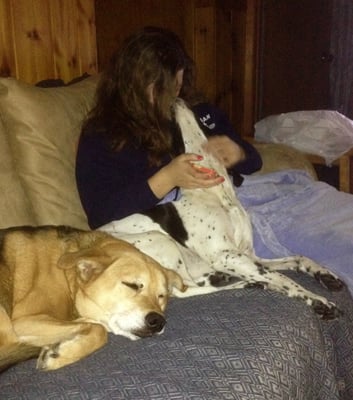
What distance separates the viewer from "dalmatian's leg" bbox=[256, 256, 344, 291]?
225 cm

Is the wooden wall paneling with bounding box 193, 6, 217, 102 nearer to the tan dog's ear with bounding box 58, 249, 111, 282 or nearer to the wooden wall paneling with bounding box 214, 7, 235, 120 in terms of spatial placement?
the wooden wall paneling with bounding box 214, 7, 235, 120

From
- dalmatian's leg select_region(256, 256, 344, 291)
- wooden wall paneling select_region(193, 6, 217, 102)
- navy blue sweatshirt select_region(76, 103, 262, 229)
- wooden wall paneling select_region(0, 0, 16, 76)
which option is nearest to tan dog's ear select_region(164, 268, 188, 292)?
navy blue sweatshirt select_region(76, 103, 262, 229)

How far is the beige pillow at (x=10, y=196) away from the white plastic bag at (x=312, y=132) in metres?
1.98

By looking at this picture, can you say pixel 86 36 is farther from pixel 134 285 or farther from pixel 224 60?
pixel 224 60

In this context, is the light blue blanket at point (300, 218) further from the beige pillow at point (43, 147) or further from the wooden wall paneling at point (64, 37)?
the wooden wall paneling at point (64, 37)

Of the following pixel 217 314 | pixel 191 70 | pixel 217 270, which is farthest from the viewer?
pixel 191 70

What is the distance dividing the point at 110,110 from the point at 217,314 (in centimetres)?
111

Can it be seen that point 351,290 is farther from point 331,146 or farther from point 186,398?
point 331,146

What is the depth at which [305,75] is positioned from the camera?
5566 millimetres

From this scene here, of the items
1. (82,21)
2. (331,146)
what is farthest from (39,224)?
(331,146)

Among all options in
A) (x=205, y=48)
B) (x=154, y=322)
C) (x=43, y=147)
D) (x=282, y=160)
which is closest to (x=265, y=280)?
(x=154, y=322)

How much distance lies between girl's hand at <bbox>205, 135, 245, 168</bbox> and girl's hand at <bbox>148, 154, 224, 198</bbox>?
0.98 ft

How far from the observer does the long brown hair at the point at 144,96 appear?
2.37 m

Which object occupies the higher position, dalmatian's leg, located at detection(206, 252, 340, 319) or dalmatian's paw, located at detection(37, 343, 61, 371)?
dalmatian's paw, located at detection(37, 343, 61, 371)
